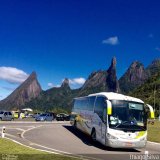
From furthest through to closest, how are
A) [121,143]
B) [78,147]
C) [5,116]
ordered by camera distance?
[5,116]
[78,147]
[121,143]

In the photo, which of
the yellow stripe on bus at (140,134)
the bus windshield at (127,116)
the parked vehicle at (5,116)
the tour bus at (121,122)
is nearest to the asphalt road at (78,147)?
the tour bus at (121,122)

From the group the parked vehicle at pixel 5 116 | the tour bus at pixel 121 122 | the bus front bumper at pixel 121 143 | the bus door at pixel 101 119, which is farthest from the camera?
the parked vehicle at pixel 5 116

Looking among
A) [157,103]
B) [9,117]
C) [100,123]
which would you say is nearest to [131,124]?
[100,123]

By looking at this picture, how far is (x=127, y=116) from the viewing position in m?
20.5

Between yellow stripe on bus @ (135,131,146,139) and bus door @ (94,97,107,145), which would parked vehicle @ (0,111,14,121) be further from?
yellow stripe on bus @ (135,131,146,139)

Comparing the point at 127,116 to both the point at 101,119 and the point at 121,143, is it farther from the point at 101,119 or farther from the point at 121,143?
the point at 101,119

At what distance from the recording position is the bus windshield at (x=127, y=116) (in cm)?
2015

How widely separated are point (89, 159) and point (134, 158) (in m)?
2.63

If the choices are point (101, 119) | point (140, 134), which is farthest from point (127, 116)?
point (101, 119)

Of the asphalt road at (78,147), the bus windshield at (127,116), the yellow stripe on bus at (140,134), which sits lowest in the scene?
the asphalt road at (78,147)

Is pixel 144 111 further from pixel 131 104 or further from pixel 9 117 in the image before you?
pixel 9 117

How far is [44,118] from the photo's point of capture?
63.3 m

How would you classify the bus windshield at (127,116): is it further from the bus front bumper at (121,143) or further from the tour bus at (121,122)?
the bus front bumper at (121,143)

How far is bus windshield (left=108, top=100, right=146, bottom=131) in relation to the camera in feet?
66.1
